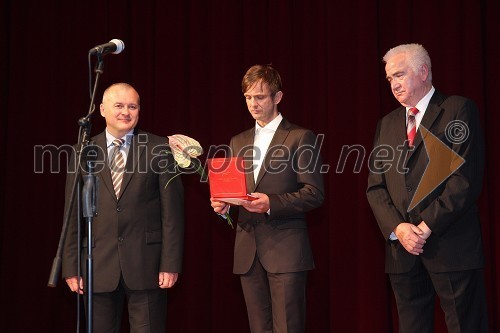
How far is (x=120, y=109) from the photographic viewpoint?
345cm

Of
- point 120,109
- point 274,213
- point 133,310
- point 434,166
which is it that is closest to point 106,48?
point 120,109

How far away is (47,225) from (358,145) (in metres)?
2.66

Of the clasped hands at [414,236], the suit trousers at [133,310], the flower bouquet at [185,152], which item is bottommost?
the suit trousers at [133,310]

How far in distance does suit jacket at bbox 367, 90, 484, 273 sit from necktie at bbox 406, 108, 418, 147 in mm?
29

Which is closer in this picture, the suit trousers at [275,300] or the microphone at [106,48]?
the microphone at [106,48]

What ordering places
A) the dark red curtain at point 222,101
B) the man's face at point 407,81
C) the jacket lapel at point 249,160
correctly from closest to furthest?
1. the man's face at point 407,81
2. the jacket lapel at point 249,160
3. the dark red curtain at point 222,101

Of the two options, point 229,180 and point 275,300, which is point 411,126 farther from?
point 275,300

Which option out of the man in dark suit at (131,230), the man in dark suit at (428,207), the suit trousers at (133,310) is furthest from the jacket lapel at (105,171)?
the man in dark suit at (428,207)

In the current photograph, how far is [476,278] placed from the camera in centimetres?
295

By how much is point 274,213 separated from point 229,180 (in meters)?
0.31

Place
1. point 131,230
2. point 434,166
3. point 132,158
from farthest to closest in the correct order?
→ point 132,158 → point 131,230 → point 434,166

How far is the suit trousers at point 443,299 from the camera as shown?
114 inches

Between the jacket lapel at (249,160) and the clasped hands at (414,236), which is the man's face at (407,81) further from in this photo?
the jacket lapel at (249,160)

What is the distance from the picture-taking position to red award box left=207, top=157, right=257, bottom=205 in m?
3.11
